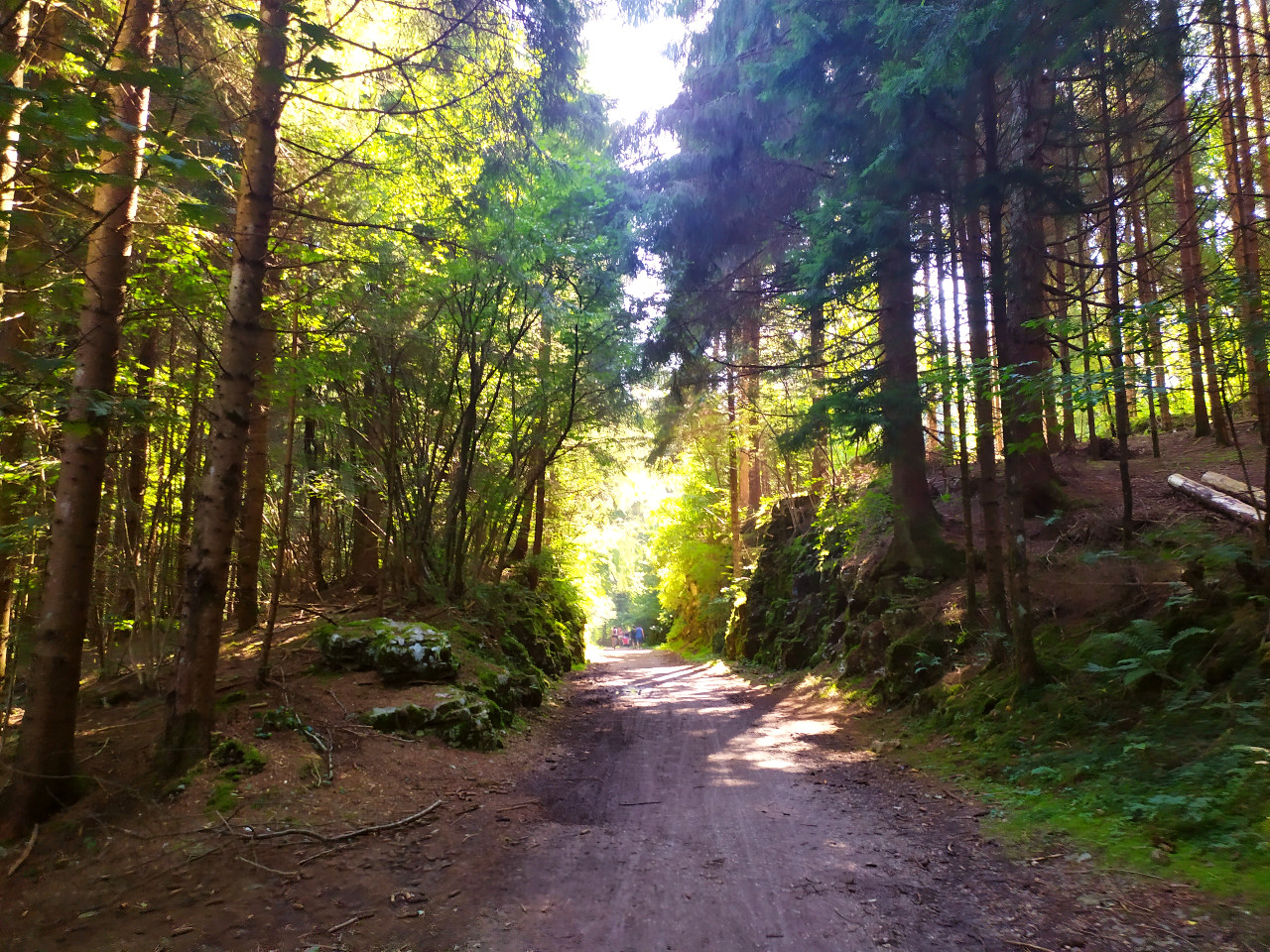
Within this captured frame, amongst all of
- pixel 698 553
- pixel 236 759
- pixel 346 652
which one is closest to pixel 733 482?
pixel 698 553

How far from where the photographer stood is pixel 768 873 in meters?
4.34

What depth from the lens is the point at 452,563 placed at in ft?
37.1

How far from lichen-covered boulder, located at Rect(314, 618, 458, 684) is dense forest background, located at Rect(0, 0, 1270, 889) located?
0.98 m

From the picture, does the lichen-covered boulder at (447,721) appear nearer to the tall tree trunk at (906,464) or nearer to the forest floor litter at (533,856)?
the forest floor litter at (533,856)

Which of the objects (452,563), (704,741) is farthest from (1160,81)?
(452,563)

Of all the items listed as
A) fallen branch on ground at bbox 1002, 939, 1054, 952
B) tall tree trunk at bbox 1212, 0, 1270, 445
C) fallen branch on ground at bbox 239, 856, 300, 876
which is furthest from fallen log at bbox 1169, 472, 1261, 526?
fallen branch on ground at bbox 239, 856, 300, 876

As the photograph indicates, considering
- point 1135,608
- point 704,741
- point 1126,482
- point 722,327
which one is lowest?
point 704,741

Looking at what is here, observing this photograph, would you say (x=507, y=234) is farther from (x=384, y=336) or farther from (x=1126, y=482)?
(x=1126, y=482)

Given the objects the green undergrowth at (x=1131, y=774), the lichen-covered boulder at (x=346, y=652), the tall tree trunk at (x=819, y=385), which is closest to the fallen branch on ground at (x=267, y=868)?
the lichen-covered boulder at (x=346, y=652)

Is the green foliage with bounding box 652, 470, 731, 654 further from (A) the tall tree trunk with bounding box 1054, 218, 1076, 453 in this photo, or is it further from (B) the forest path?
(B) the forest path

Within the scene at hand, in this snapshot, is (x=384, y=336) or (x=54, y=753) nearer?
(x=54, y=753)

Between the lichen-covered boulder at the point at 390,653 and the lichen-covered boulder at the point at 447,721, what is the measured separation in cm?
49

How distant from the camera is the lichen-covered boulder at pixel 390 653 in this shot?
8148mm

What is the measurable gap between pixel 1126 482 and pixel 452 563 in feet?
32.1
